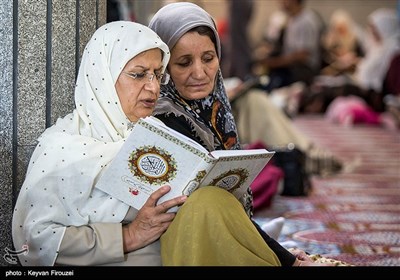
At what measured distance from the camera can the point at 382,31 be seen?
45.4 feet

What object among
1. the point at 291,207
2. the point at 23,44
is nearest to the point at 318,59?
the point at 291,207

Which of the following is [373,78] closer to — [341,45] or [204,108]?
[341,45]

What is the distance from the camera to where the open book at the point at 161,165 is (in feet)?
9.30

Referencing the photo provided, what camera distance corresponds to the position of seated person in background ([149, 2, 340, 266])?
2.94 meters

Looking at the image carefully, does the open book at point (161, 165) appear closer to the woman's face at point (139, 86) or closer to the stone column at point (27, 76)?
the woman's face at point (139, 86)

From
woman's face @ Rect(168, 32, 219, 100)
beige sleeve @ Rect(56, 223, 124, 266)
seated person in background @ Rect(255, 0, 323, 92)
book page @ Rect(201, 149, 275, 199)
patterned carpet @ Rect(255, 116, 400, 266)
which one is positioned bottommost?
seated person in background @ Rect(255, 0, 323, 92)

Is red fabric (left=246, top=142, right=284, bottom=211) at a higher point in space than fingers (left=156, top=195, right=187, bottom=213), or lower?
lower

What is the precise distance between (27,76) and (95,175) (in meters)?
0.47

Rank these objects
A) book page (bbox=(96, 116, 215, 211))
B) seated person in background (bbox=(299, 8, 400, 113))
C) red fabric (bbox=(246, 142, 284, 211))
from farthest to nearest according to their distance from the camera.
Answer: seated person in background (bbox=(299, 8, 400, 113)), red fabric (bbox=(246, 142, 284, 211)), book page (bbox=(96, 116, 215, 211))

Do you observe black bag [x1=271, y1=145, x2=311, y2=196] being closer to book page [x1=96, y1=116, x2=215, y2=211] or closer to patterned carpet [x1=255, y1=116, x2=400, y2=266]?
patterned carpet [x1=255, y1=116, x2=400, y2=266]

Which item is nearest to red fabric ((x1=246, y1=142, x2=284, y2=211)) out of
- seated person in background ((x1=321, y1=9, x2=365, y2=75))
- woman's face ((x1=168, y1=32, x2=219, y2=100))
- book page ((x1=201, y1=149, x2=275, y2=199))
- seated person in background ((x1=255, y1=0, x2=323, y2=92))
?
woman's face ((x1=168, y1=32, x2=219, y2=100))

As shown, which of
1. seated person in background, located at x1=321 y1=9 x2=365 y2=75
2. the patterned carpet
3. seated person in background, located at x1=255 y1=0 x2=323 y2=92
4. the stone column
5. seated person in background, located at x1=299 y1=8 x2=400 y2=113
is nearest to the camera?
the stone column

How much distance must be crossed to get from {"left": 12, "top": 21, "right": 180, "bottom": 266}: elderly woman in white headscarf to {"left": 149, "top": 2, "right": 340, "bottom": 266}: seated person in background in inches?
4.8
